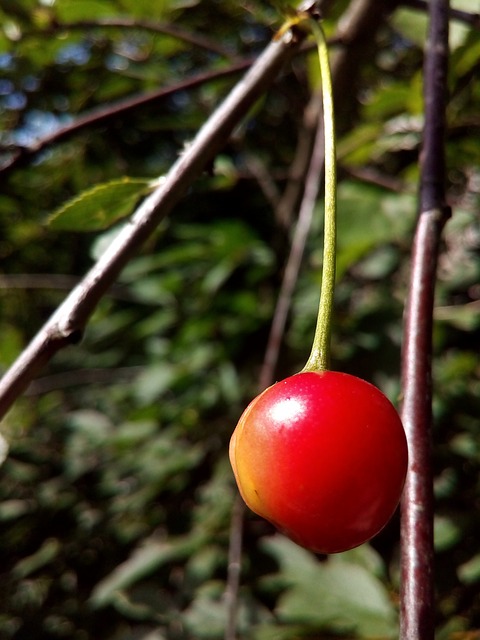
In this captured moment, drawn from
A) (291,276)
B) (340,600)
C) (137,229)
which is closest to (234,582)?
(340,600)

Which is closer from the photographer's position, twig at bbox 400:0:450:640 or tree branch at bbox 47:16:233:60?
twig at bbox 400:0:450:640

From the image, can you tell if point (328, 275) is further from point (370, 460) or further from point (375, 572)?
point (375, 572)

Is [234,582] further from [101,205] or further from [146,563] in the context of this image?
[101,205]

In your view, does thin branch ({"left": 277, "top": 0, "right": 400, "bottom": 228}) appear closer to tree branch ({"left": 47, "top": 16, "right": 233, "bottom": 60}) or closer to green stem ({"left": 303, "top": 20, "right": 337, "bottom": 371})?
tree branch ({"left": 47, "top": 16, "right": 233, "bottom": 60})

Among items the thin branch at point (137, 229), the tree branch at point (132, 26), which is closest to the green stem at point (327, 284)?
A: the thin branch at point (137, 229)

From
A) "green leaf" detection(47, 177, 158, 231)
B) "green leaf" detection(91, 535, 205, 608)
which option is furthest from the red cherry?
"green leaf" detection(91, 535, 205, 608)

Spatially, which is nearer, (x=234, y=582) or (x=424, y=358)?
(x=424, y=358)

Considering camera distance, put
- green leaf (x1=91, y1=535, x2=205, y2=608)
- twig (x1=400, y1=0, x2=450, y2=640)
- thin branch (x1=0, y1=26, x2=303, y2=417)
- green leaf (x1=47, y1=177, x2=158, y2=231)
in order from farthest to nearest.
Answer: green leaf (x1=91, y1=535, x2=205, y2=608) < green leaf (x1=47, y1=177, x2=158, y2=231) < thin branch (x1=0, y1=26, x2=303, y2=417) < twig (x1=400, y1=0, x2=450, y2=640)

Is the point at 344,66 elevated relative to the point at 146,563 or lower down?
elevated
